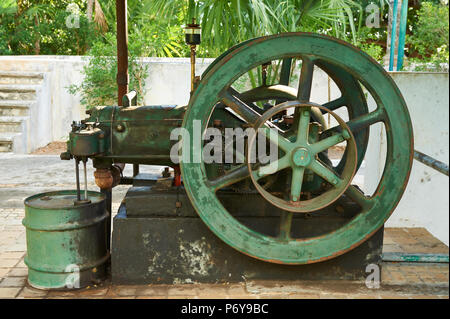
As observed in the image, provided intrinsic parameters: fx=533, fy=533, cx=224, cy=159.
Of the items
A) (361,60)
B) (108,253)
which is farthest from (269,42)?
(108,253)

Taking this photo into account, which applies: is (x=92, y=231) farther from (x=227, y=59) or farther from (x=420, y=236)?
(x=420, y=236)

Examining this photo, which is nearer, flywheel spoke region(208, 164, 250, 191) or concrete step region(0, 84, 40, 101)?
flywheel spoke region(208, 164, 250, 191)

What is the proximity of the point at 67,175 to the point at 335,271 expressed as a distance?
4.47 m

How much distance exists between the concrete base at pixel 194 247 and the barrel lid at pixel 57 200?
25 centimetres

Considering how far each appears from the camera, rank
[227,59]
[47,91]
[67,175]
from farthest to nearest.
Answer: [47,91] < [67,175] < [227,59]

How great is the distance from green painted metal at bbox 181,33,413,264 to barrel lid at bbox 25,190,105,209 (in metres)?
0.73

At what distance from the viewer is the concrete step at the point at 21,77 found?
31.0ft

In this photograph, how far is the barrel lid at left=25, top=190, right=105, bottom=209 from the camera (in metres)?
3.11

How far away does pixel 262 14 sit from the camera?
5.31m

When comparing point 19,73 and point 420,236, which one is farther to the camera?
point 19,73

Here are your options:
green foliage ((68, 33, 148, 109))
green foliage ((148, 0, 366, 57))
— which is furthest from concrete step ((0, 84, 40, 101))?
green foliage ((148, 0, 366, 57))

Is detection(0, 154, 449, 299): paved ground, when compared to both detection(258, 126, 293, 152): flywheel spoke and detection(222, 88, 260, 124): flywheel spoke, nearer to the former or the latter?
detection(258, 126, 293, 152): flywheel spoke

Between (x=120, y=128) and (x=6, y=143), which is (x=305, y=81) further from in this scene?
(x=6, y=143)

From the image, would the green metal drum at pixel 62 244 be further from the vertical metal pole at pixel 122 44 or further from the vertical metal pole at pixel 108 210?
the vertical metal pole at pixel 122 44
